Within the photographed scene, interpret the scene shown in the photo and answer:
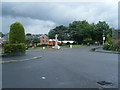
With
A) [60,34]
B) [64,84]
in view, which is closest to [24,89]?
[64,84]

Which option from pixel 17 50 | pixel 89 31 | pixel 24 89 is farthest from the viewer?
pixel 89 31

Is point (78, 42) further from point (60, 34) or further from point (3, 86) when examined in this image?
point (3, 86)

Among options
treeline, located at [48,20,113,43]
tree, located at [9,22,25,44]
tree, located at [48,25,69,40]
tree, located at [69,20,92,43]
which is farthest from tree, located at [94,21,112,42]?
tree, located at [9,22,25,44]

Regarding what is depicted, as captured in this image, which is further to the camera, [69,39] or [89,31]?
[69,39]

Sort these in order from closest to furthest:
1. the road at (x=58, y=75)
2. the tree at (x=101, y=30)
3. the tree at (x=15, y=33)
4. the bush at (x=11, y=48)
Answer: the road at (x=58, y=75) < the bush at (x=11, y=48) < the tree at (x=15, y=33) < the tree at (x=101, y=30)

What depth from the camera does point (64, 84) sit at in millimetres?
4672

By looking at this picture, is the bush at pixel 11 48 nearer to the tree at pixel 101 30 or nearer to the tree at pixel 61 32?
the tree at pixel 101 30

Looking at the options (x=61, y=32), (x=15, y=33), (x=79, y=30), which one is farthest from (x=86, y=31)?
(x=15, y=33)

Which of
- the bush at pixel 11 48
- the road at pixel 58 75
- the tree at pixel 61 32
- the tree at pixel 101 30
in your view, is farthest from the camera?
the tree at pixel 61 32

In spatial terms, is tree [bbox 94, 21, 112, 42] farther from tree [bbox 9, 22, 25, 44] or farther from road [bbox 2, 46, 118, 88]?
road [bbox 2, 46, 118, 88]

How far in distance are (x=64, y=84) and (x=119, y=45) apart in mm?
18331

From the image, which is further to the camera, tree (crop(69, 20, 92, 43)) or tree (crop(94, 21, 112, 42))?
tree (crop(69, 20, 92, 43))

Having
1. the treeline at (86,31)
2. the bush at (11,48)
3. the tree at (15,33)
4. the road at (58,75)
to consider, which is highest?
the treeline at (86,31)

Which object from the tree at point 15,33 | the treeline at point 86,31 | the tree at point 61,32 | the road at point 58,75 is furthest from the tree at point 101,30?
the road at point 58,75
